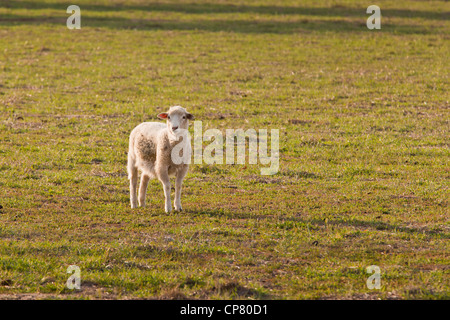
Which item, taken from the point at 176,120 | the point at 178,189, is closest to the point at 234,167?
the point at 178,189

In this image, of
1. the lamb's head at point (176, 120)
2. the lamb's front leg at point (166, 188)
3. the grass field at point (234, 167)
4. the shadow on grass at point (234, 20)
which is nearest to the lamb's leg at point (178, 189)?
the lamb's front leg at point (166, 188)

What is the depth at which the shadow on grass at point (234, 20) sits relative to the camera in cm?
3388

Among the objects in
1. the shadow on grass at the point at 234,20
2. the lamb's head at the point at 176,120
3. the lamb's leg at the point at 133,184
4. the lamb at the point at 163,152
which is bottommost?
the lamb's leg at the point at 133,184

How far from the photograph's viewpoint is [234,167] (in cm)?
1445

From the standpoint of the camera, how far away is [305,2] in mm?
41844

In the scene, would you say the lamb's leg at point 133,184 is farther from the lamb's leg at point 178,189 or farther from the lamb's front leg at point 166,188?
the lamb's leg at point 178,189

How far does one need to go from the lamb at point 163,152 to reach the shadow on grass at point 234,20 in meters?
22.4

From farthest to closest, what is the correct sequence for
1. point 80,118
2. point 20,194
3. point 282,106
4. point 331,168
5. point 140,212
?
point 282,106 → point 80,118 → point 331,168 → point 20,194 → point 140,212

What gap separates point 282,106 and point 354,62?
7656 millimetres

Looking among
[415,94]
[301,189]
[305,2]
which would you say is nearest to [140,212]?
[301,189]

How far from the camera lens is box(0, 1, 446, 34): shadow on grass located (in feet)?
111

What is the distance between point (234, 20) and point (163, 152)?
2590 cm
